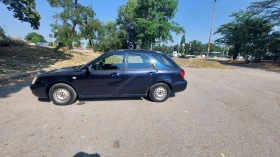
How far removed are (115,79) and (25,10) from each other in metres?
11.5

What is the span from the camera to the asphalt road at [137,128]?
9.36 ft

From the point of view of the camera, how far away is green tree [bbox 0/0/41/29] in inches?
451

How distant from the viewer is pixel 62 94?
4.74 meters

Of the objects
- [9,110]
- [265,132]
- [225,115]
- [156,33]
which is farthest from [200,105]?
[156,33]

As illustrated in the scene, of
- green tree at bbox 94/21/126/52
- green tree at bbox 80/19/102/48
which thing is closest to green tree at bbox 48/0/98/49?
green tree at bbox 80/19/102/48

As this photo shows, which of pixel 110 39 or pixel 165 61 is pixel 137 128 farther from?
pixel 110 39

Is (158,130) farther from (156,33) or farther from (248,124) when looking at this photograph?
(156,33)

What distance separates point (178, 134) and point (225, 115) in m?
1.83

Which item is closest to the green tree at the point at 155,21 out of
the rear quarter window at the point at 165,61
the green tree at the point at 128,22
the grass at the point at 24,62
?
the green tree at the point at 128,22

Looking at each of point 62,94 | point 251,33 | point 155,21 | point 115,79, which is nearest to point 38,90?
point 62,94

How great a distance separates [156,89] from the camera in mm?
5176

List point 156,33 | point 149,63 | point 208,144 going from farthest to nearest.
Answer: point 156,33 → point 149,63 → point 208,144

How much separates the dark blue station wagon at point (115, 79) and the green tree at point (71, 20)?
16269 mm

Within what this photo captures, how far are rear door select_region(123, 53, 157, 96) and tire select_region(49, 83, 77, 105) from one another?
1528 millimetres
